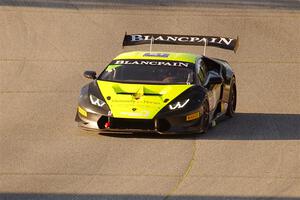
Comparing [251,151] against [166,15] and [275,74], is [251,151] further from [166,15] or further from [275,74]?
[166,15]

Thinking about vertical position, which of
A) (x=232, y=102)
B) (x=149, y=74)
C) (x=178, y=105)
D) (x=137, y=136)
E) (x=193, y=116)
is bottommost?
(x=232, y=102)

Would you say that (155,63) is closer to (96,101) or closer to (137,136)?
A: (96,101)

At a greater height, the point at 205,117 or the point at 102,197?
the point at 102,197

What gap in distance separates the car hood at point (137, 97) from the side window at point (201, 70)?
2.51ft

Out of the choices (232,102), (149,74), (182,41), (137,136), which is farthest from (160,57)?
(137,136)

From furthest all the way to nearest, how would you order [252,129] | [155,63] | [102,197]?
[155,63]
[252,129]
[102,197]

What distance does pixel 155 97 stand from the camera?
18.7 metres

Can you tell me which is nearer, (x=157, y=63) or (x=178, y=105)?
(x=178, y=105)

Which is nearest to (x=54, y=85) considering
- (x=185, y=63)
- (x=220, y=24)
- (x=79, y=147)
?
(x=185, y=63)

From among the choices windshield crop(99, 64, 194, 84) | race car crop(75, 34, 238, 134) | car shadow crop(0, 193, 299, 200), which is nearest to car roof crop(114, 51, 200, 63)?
race car crop(75, 34, 238, 134)

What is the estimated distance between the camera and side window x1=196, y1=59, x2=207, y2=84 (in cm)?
1998

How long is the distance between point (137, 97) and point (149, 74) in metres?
1.05

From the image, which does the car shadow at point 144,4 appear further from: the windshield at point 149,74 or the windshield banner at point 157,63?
the windshield at point 149,74

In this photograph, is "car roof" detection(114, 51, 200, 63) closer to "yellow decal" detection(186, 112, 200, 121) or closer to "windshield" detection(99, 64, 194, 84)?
"windshield" detection(99, 64, 194, 84)
